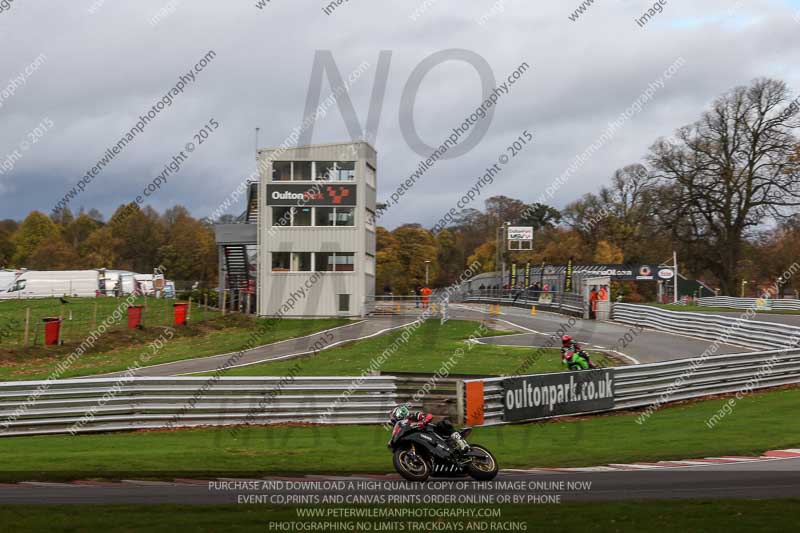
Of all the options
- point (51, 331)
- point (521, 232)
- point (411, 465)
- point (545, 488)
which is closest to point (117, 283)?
point (51, 331)

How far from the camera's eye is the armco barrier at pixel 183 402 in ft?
60.7

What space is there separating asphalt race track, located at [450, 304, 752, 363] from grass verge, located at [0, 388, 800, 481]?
36.1ft

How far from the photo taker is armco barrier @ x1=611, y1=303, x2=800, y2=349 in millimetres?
31453

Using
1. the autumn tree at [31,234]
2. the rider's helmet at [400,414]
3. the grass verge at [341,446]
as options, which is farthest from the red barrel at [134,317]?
the autumn tree at [31,234]

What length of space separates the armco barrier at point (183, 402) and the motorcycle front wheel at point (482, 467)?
7615mm

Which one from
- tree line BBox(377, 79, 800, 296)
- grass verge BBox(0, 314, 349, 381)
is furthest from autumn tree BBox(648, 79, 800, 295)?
grass verge BBox(0, 314, 349, 381)

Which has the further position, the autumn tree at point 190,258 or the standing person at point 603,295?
the autumn tree at point 190,258

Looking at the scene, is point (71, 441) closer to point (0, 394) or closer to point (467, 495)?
point (0, 394)

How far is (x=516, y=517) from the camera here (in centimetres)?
933

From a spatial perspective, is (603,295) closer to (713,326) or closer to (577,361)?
(713,326)

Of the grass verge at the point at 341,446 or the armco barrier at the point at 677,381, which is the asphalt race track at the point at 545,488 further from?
the armco barrier at the point at 677,381

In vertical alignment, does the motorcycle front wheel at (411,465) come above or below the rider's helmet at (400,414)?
below

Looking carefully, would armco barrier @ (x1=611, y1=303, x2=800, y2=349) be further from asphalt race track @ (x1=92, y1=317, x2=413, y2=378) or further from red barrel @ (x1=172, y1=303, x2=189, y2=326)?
red barrel @ (x1=172, y1=303, x2=189, y2=326)

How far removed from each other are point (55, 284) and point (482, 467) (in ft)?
209
